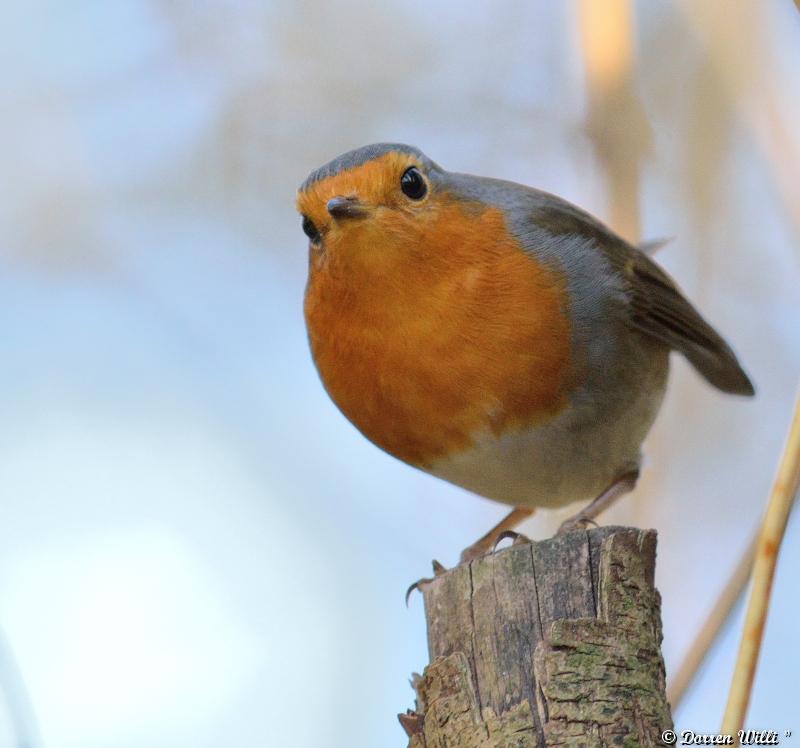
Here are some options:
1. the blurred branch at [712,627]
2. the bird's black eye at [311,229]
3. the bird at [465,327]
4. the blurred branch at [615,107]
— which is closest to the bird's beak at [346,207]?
the bird at [465,327]

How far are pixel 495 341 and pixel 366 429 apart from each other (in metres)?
0.49

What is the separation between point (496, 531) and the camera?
412cm

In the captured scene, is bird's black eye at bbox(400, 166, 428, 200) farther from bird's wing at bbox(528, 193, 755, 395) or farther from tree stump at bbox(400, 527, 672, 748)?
tree stump at bbox(400, 527, 672, 748)

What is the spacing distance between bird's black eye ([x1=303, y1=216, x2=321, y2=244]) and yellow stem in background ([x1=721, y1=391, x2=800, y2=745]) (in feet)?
5.11

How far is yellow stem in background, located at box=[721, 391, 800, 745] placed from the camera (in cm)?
197

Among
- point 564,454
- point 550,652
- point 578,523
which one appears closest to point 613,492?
point 578,523

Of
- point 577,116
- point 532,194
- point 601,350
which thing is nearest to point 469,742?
point 601,350

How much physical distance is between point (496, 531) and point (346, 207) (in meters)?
1.58

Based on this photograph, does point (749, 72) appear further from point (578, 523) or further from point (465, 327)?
point (578, 523)

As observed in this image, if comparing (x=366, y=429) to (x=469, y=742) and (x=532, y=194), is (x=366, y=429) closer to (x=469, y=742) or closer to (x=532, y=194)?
(x=532, y=194)

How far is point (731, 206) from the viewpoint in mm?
4672

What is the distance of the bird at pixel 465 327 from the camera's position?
3.08 metres

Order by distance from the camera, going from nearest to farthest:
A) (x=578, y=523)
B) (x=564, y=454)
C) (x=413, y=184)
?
(x=413, y=184), (x=564, y=454), (x=578, y=523)

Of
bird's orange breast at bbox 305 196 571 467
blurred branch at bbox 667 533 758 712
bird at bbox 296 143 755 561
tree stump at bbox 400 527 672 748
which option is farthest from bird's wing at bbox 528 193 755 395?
tree stump at bbox 400 527 672 748
